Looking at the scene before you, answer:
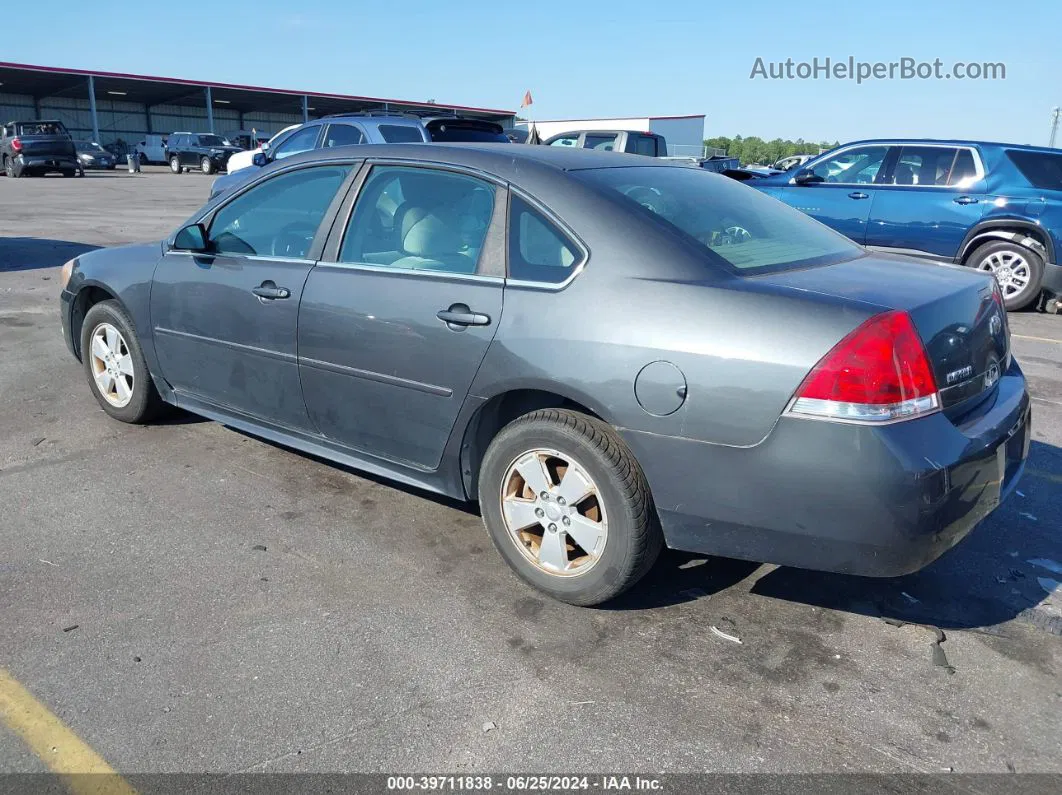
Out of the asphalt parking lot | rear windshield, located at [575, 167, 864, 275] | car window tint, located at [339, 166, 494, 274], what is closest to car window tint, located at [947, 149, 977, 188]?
the asphalt parking lot

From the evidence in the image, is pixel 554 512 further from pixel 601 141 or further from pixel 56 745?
pixel 601 141

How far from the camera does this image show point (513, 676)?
9.00ft

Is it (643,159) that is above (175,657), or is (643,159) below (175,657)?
above

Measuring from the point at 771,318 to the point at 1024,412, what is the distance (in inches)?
49.0

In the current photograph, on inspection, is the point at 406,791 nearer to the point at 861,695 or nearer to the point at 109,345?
the point at 861,695

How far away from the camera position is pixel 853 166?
1005 centimetres

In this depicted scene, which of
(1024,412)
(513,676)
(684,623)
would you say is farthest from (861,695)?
(1024,412)

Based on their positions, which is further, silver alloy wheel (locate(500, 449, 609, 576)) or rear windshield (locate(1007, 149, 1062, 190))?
rear windshield (locate(1007, 149, 1062, 190))

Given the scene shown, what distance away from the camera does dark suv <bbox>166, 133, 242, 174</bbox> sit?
37438mm

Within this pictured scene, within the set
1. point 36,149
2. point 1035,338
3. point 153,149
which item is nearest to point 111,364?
point 1035,338

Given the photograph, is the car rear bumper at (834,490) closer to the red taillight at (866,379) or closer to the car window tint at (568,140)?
the red taillight at (866,379)

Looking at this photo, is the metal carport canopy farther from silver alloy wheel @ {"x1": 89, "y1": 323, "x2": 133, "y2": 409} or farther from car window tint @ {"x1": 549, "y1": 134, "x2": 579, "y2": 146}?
silver alloy wheel @ {"x1": 89, "y1": 323, "x2": 133, "y2": 409}

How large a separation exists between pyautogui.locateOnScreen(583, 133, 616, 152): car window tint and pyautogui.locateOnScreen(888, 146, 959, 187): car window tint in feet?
26.6

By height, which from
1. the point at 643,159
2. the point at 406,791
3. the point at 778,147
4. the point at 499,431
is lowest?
the point at 406,791
